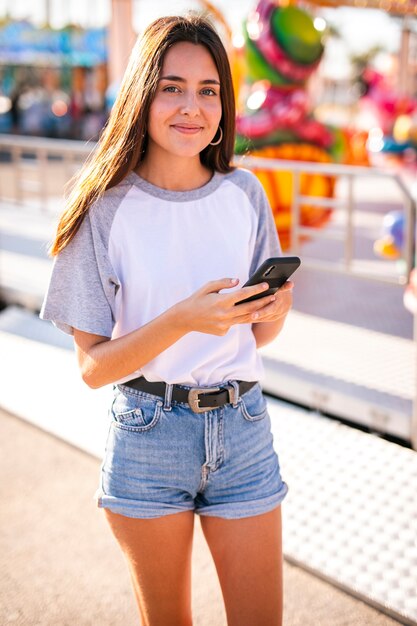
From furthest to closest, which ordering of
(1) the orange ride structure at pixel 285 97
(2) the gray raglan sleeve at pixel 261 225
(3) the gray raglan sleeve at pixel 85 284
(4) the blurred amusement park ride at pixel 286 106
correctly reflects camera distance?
(1) the orange ride structure at pixel 285 97 → (4) the blurred amusement park ride at pixel 286 106 → (2) the gray raglan sleeve at pixel 261 225 → (3) the gray raglan sleeve at pixel 85 284

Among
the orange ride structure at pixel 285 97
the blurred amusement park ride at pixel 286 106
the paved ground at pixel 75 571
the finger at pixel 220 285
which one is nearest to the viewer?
the finger at pixel 220 285

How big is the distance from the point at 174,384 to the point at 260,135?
186 inches

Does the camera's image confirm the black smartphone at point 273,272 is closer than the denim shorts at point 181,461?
Yes

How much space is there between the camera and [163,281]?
1.55m

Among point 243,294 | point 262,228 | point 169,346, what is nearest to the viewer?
point 243,294

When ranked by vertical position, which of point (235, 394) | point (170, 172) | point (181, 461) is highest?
point (170, 172)

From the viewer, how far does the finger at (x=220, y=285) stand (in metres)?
1.37

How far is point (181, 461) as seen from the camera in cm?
153

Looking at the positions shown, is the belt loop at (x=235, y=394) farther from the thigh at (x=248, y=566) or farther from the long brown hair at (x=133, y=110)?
the long brown hair at (x=133, y=110)

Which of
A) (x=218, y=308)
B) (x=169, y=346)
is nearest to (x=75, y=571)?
(x=169, y=346)

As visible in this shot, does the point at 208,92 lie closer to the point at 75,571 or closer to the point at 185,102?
the point at 185,102

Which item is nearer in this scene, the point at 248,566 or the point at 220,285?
the point at 220,285

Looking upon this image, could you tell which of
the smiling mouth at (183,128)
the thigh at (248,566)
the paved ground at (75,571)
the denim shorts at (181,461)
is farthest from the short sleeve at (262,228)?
the paved ground at (75,571)

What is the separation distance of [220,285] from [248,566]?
0.61 m
